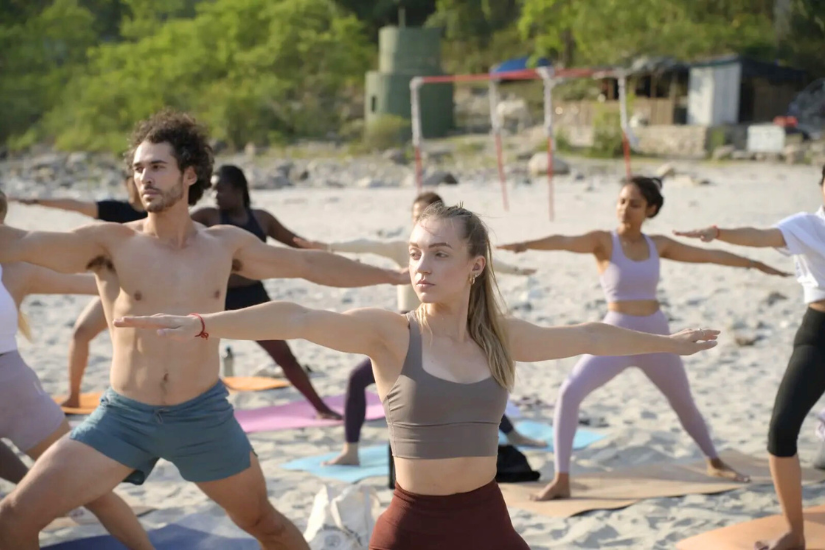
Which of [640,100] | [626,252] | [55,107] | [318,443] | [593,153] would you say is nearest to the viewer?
[626,252]

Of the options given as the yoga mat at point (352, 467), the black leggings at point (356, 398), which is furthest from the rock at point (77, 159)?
the black leggings at point (356, 398)

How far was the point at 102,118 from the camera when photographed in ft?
132

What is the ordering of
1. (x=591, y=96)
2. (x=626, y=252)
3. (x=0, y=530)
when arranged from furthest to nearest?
(x=591, y=96) → (x=626, y=252) → (x=0, y=530)

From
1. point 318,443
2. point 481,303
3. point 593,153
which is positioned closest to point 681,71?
point 593,153

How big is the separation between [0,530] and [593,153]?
1099 inches

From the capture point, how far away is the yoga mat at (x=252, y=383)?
8281 millimetres

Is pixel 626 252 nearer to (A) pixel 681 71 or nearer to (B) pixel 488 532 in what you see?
(B) pixel 488 532

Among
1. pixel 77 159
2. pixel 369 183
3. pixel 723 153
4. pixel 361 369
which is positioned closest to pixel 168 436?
pixel 361 369

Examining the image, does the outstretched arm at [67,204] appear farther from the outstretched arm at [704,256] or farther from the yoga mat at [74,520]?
the outstretched arm at [704,256]

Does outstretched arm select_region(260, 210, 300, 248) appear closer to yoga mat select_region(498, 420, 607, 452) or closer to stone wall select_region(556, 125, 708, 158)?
yoga mat select_region(498, 420, 607, 452)

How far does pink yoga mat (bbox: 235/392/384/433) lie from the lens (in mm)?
7309

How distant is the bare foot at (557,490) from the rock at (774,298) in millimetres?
5999

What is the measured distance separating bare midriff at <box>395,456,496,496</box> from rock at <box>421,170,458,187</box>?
21365mm

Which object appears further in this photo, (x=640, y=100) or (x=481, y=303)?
(x=640, y=100)
